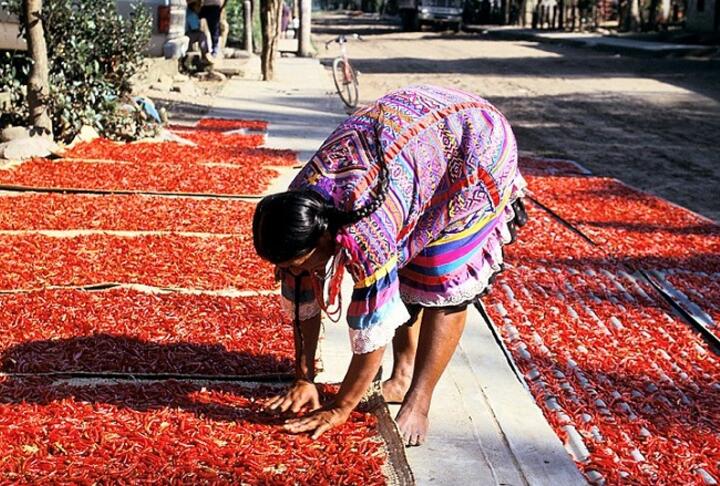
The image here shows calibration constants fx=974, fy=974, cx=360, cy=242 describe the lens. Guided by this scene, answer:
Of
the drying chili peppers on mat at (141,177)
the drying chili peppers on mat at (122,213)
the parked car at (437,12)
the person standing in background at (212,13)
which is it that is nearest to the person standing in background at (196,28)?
the person standing in background at (212,13)

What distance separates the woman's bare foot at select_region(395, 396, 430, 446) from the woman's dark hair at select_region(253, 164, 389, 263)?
38.4 inches

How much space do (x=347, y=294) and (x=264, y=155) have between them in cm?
461

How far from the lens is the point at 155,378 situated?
4.07 meters

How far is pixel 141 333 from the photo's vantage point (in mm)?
4559

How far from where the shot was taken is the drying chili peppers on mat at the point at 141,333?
13.8ft

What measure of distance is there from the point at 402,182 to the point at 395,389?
1207 mm

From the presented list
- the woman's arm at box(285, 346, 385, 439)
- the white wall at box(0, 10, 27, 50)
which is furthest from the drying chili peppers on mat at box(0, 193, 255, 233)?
the white wall at box(0, 10, 27, 50)

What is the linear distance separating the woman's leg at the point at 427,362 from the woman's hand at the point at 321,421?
0.28 m

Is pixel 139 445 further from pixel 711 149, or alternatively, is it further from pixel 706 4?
pixel 706 4

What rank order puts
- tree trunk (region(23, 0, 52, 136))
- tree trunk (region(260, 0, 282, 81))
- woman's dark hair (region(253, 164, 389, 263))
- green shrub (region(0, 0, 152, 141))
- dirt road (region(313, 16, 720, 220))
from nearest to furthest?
woman's dark hair (region(253, 164, 389, 263)) < tree trunk (region(23, 0, 52, 136)) < green shrub (region(0, 0, 152, 141)) < dirt road (region(313, 16, 720, 220)) < tree trunk (region(260, 0, 282, 81))

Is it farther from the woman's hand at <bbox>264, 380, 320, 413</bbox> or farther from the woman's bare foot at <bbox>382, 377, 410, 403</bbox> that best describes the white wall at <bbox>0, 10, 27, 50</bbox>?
the woman's hand at <bbox>264, 380, 320, 413</bbox>

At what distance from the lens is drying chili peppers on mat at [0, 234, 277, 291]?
17.7 feet

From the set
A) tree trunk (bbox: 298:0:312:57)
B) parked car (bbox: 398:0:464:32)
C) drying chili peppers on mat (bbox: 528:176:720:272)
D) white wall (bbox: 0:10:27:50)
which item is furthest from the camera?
parked car (bbox: 398:0:464:32)

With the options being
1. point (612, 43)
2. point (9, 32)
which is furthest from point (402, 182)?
point (612, 43)
